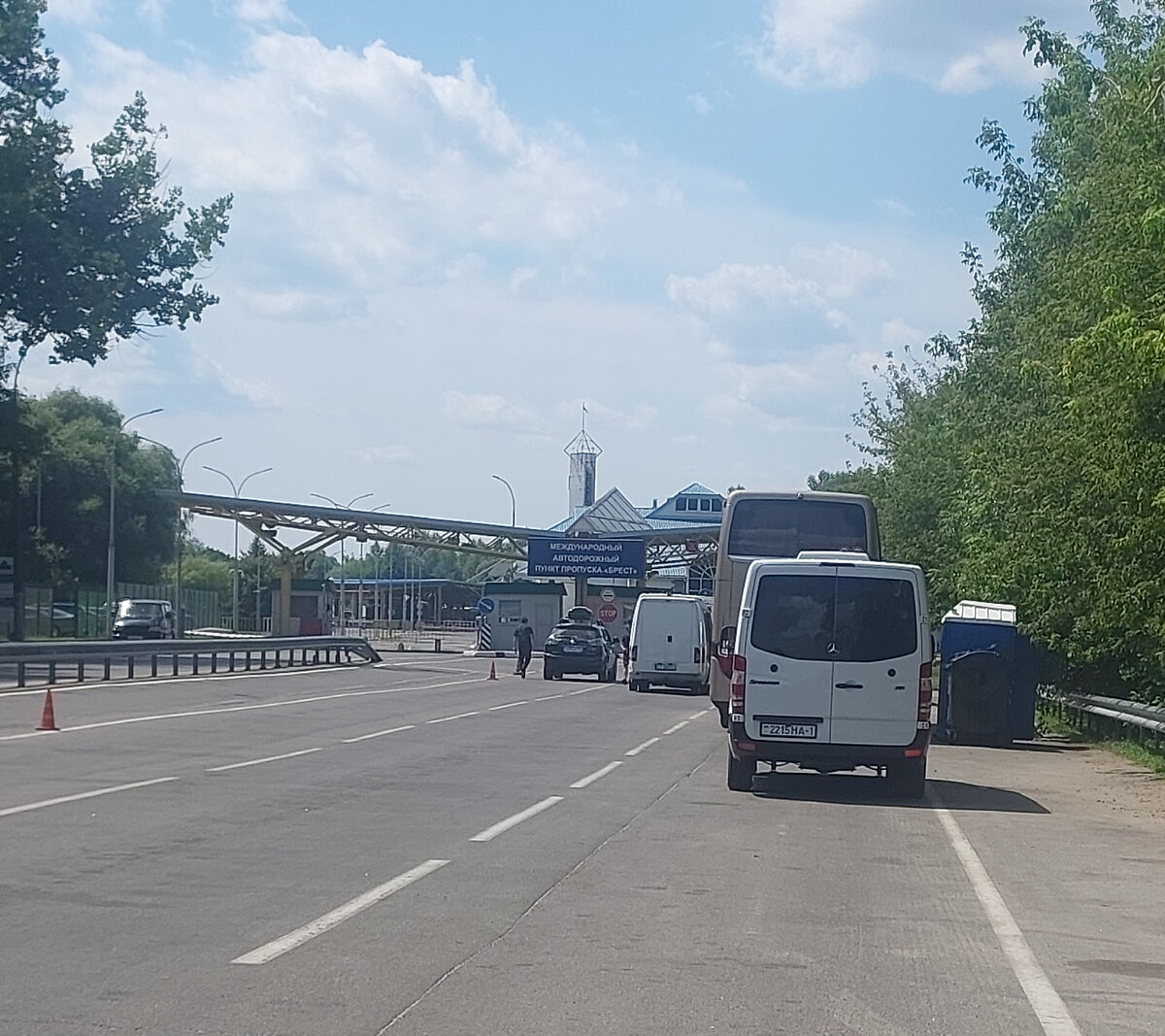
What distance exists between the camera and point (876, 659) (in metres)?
16.7

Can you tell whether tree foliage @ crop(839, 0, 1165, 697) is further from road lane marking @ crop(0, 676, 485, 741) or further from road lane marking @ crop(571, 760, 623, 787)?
road lane marking @ crop(0, 676, 485, 741)

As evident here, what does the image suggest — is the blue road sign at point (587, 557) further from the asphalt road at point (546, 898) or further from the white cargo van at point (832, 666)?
the white cargo van at point (832, 666)

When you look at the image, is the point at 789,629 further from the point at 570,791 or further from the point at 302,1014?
the point at 302,1014

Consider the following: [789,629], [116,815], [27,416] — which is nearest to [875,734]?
[789,629]

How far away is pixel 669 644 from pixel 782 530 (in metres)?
17.5

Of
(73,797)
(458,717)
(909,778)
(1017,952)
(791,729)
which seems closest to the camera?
(1017,952)

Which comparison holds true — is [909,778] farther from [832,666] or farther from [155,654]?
[155,654]

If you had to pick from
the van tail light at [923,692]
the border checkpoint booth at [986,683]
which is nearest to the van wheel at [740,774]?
the van tail light at [923,692]

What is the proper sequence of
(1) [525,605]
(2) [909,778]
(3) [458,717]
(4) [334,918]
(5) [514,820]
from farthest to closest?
(1) [525,605] < (3) [458,717] < (2) [909,778] < (5) [514,820] < (4) [334,918]

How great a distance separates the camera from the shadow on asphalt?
55.7 ft

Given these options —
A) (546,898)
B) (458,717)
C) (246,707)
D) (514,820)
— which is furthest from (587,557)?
(546,898)

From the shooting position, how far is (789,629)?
664 inches

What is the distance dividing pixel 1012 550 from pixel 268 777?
13446mm

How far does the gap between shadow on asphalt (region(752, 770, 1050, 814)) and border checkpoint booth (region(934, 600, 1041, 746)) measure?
6619 millimetres
